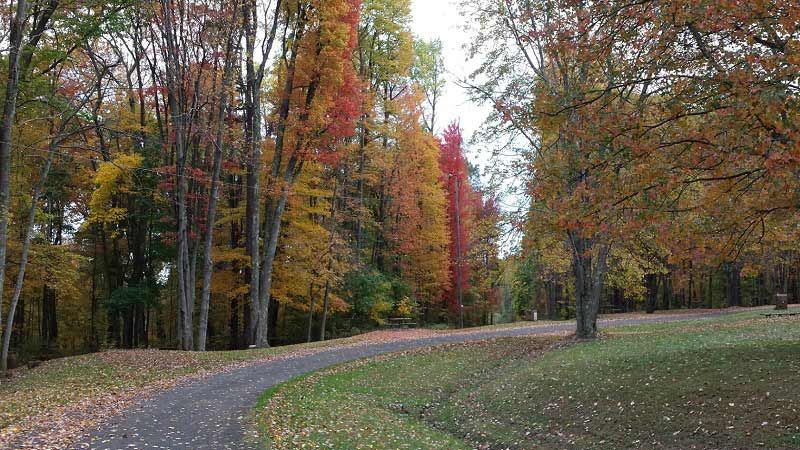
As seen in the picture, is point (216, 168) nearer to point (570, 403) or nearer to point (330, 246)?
point (330, 246)

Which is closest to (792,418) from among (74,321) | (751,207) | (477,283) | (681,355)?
(751,207)

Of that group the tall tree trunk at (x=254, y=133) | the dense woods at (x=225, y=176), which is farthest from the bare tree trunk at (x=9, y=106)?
the tall tree trunk at (x=254, y=133)

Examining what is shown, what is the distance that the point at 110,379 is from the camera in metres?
13.8

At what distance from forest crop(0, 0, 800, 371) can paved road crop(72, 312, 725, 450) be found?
6.24 metres

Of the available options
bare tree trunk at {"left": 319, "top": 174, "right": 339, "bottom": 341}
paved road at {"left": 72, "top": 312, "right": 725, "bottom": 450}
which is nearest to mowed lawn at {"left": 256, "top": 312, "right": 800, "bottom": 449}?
paved road at {"left": 72, "top": 312, "right": 725, "bottom": 450}

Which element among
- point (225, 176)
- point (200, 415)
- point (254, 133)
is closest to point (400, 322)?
point (225, 176)

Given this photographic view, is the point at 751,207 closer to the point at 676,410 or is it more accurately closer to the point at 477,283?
the point at 676,410

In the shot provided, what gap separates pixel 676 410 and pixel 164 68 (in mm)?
21553

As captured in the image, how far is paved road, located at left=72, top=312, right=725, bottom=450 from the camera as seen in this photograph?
7.90 meters

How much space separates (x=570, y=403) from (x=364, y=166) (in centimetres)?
2316

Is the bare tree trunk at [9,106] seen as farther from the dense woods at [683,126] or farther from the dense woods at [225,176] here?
the dense woods at [683,126]

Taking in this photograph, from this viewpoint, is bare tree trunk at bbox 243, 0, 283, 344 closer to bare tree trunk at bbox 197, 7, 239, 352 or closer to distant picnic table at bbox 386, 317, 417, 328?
bare tree trunk at bbox 197, 7, 239, 352

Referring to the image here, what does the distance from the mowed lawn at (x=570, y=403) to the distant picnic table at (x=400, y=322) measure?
55.0 ft

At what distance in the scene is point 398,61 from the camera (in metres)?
31.8
